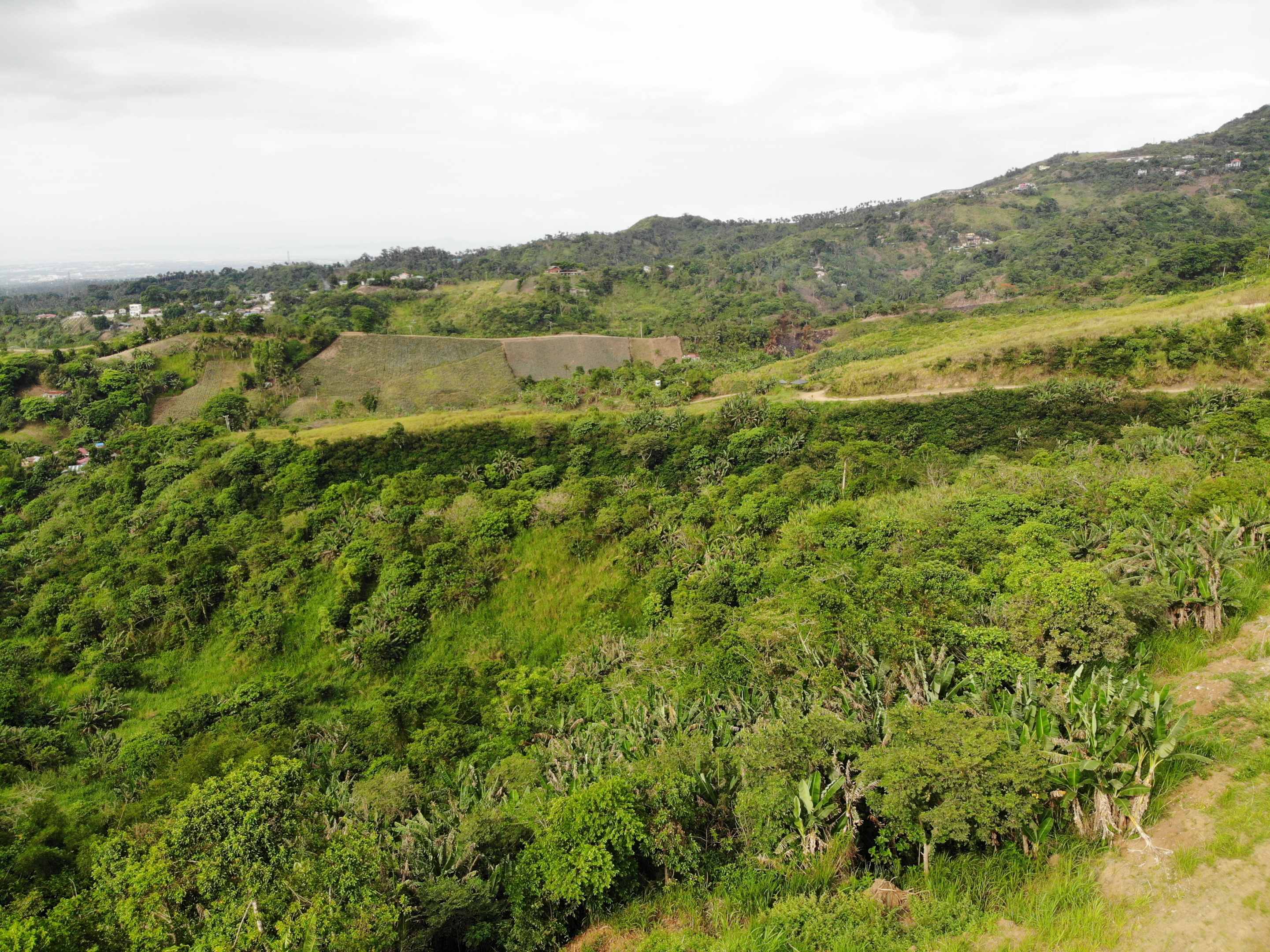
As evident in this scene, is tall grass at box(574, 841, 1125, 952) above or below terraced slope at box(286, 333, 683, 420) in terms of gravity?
below

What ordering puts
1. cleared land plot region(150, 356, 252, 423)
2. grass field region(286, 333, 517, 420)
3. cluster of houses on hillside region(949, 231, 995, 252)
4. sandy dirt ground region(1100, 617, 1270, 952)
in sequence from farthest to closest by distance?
1. cluster of houses on hillside region(949, 231, 995, 252)
2. grass field region(286, 333, 517, 420)
3. cleared land plot region(150, 356, 252, 423)
4. sandy dirt ground region(1100, 617, 1270, 952)

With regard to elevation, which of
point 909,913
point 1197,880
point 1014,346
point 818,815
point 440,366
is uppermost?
point 440,366

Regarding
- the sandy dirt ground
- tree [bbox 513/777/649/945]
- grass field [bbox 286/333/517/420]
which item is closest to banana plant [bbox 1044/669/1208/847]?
the sandy dirt ground

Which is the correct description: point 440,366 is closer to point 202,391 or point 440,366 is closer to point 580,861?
point 202,391

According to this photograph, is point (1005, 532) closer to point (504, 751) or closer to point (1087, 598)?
point (1087, 598)

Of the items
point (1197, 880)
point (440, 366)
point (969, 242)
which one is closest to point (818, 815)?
point (1197, 880)

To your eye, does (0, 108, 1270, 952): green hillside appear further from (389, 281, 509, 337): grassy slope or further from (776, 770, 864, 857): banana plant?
(389, 281, 509, 337): grassy slope
